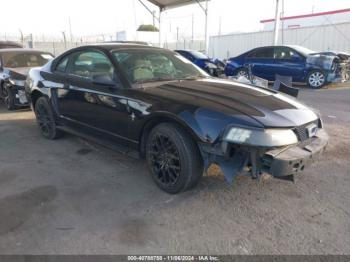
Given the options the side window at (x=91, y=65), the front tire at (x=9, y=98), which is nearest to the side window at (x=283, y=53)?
the front tire at (x=9, y=98)

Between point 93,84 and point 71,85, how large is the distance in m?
0.60

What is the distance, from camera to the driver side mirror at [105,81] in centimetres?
360

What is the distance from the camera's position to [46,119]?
17.0 ft

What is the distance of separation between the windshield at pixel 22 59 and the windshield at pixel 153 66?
5.02 metres

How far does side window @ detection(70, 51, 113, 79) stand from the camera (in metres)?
3.84

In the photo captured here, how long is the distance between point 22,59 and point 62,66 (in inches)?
159

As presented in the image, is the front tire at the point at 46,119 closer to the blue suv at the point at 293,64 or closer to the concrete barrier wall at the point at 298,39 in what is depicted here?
the blue suv at the point at 293,64

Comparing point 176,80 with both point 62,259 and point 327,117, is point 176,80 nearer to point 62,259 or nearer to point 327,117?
point 62,259

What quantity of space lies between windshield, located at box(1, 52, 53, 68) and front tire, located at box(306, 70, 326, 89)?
8.50 metres

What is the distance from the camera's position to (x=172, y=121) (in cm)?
318

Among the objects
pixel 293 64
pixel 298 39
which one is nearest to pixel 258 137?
pixel 293 64

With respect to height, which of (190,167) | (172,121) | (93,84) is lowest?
(190,167)

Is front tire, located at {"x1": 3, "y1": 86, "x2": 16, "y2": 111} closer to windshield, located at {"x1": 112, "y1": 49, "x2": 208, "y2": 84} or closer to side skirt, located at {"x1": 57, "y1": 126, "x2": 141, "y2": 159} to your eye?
side skirt, located at {"x1": 57, "y1": 126, "x2": 141, "y2": 159}

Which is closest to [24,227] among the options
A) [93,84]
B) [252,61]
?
[93,84]
